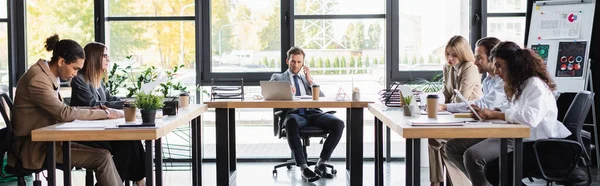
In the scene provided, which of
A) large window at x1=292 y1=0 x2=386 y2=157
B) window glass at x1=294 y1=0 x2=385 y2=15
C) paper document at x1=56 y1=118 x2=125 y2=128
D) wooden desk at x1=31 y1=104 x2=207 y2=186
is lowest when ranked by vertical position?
wooden desk at x1=31 y1=104 x2=207 y2=186

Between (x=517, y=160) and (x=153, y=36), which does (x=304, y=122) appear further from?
(x=517, y=160)

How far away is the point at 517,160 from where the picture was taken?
3.42 m

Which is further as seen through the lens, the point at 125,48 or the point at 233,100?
the point at 125,48

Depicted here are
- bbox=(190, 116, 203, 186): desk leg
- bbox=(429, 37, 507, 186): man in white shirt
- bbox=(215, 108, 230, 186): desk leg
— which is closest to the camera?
bbox=(429, 37, 507, 186): man in white shirt

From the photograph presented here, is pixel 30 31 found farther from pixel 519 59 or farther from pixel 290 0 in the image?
pixel 519 59

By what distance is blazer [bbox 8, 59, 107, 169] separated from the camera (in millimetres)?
3818

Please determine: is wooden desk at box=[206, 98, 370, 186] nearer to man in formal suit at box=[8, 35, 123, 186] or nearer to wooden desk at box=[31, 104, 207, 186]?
man in formal suit at box=[8, 35, 123, 186]

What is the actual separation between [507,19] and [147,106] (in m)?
4.38

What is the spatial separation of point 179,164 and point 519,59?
4019 mm

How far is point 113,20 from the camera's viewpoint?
6812 mm

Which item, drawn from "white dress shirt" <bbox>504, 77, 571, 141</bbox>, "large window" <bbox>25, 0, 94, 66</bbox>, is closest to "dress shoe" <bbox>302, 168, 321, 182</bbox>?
"white dress shirt" <bbox>504, 77, 571, 141</bbox>

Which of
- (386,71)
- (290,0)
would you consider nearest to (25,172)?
(290,0)

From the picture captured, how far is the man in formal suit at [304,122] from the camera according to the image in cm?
577

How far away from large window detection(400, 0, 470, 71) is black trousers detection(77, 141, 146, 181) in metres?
3.20
